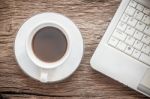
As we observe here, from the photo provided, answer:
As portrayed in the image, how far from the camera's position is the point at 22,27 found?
3.28 feet

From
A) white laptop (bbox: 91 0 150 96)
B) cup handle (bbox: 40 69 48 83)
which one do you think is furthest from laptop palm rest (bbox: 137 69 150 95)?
cup handle (bbox: 40 69 48 83)

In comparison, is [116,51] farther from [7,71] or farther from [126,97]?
[7,71]

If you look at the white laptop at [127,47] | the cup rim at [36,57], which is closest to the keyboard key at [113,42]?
the white laptop at [127,47]

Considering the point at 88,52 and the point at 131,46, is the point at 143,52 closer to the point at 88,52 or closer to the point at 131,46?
the point at 131,46

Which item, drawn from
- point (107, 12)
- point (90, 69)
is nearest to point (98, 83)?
point (90, 69)

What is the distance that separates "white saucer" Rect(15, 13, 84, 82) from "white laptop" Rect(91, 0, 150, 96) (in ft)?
0.15

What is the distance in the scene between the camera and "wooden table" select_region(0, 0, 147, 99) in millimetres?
994

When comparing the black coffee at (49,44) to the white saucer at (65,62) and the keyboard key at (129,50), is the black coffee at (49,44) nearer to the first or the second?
the white saucer at (65,62)

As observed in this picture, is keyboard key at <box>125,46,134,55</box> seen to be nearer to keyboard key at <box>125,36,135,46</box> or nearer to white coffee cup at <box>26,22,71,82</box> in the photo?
keyboard key at <box>125,36,135,46</box>

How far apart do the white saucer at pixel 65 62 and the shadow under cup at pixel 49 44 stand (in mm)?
18

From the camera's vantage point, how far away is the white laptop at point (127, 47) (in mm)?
974

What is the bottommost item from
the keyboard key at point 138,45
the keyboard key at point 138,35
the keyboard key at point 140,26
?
the keyboard key at point 138,45

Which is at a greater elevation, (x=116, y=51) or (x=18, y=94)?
(x=116, y=51)

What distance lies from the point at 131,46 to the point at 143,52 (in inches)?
1.2
